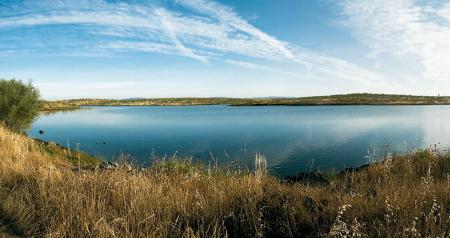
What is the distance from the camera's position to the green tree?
113ft

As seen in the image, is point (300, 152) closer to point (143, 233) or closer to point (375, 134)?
point (375, 134)

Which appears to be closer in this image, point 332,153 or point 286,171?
point 286,171

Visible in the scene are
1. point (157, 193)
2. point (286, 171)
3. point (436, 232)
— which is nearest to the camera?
point (436, 232)

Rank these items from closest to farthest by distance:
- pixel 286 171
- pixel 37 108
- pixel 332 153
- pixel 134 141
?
pixel 286 171
pixel 332 153
pixel 37 108
pixel 134 141

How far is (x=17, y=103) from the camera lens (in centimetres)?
3566

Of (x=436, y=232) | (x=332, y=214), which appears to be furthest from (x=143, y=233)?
(x=436, y=232)

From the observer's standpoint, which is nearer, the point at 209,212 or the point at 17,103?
the point at 209,212

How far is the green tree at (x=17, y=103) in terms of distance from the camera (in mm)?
34500

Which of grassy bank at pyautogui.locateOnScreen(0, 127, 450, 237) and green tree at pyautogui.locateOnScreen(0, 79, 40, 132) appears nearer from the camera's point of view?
grassy bank at pyautogui.locateOnScreen(0, 127, 450, 237)

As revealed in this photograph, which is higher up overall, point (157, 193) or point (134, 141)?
point (157, 193)

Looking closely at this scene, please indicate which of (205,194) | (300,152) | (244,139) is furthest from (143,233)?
(244,139)

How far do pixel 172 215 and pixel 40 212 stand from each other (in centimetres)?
203

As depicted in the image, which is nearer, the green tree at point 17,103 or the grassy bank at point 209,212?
the grassy bank at point 209,212

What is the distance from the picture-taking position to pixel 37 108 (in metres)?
38.1
